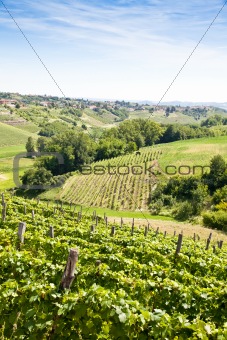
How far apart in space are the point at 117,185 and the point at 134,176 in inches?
242

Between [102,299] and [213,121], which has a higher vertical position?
[213,121]

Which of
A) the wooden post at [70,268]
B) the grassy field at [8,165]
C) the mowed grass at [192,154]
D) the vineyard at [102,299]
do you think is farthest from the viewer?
the grassy field at [8,165]

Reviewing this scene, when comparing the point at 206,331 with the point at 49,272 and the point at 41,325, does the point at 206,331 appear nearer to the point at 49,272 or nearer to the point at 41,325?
the point at 41,325

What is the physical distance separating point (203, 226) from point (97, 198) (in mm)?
24010

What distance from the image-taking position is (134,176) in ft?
216

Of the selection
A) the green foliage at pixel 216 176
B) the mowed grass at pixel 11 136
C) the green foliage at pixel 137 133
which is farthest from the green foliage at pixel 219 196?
the mowed grass at pixel 11 136

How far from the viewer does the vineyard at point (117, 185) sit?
54.6 meters

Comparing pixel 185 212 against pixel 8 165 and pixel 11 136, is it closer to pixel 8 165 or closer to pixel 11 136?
pixel 8 165

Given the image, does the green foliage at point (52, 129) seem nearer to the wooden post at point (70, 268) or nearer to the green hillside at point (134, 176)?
the green hillside at point (134, 176)

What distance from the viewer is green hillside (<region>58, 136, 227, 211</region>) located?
55.8 m

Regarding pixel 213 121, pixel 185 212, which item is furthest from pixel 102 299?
pixel 213 121

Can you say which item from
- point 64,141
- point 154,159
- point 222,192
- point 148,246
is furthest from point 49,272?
point 64,141

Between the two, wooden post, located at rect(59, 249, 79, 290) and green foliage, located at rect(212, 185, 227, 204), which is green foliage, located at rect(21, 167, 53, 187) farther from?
wooden post, located at rect(59, 249, 79, 290)

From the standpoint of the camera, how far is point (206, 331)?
15.5 feet
